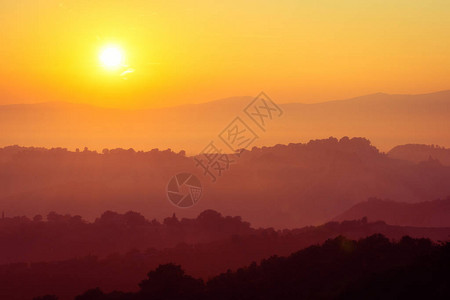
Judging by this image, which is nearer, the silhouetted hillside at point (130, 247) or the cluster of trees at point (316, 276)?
the cluster of trees at point (316, 276)

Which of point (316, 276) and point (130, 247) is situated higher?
point (130, 247)

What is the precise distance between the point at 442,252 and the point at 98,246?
370 feet

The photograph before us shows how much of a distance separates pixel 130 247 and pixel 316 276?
311 feet

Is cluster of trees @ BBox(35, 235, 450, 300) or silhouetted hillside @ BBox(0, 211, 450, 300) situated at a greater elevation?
silhouetted hillside @ BBox(0, 211, 450, 300)

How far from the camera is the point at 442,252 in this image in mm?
37656

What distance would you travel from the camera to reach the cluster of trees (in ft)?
132

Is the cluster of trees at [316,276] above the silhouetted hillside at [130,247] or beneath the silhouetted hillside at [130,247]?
beneath

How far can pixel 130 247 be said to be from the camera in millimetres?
140375

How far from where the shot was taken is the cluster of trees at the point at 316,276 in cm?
4012

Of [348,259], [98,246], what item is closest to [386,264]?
[348,259]

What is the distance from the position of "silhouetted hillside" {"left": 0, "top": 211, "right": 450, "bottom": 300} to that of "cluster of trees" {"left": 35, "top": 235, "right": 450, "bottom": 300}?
44.6 meters

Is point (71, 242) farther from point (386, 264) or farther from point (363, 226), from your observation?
point (386, 264)

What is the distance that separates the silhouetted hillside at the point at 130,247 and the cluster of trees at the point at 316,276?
44586 mm

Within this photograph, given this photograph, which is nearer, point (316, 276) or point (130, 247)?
point (316, 276)
